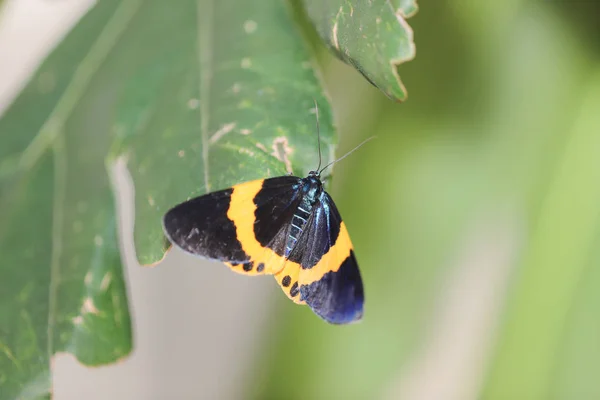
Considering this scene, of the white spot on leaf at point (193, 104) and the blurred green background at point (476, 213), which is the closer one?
the white spot on leaf at point (193, 104)

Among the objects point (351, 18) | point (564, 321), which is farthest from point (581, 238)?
point (351, 18)

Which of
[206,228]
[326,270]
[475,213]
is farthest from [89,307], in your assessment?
[475,213]

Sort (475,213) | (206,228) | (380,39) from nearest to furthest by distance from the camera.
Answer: (380,39), (206,228), (475,213)

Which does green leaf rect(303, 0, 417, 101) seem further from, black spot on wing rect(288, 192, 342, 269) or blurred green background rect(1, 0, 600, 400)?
blurred green background rect(1, 0, 600, 400)

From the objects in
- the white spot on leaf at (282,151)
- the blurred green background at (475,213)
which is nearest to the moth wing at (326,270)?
the white spot on leaf at (282,151)

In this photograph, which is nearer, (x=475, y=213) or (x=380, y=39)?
(x=380, y=39)

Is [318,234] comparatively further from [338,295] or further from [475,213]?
[475,213]

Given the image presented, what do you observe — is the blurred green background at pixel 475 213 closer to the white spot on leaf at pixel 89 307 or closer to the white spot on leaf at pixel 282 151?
the white spot on leaf at pixel 282 151
